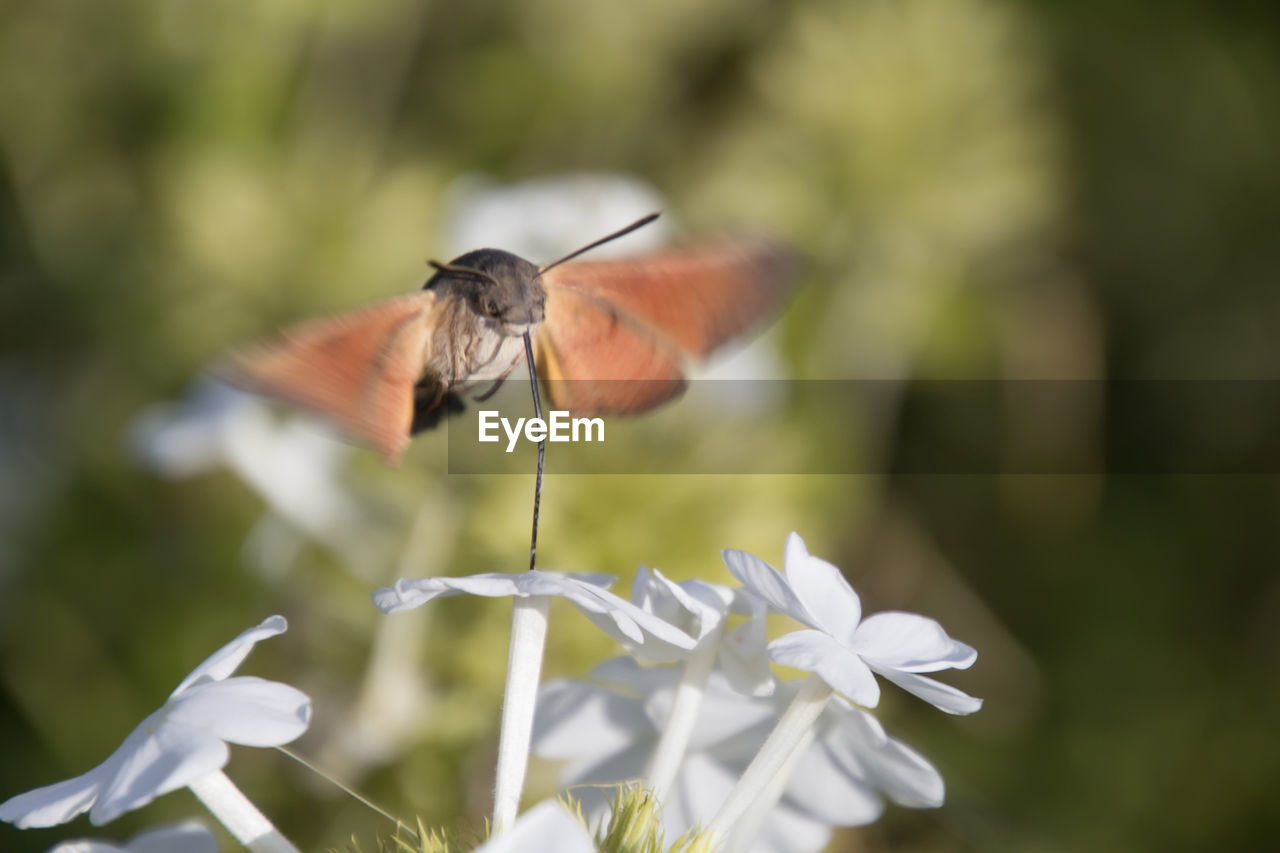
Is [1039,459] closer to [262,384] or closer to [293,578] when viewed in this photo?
[293,578]

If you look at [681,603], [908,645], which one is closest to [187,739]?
[681,603]

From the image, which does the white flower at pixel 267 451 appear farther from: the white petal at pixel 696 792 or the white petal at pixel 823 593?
the white petal at pixel 823 593

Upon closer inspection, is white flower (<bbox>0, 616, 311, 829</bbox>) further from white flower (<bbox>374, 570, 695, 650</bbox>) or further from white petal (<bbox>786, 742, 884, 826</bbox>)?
white petal (<bbox>786, 742, 884, 826</bbox>)

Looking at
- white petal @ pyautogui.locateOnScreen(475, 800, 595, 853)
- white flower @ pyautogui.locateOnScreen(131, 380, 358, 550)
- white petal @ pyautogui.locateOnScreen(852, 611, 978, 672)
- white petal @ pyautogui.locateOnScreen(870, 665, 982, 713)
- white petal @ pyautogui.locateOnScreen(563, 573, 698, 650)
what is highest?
white petal @ pyautogui.locateOnScreen(563, 573, 698, 650)

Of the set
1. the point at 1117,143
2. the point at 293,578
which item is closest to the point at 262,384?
the point at 293,578

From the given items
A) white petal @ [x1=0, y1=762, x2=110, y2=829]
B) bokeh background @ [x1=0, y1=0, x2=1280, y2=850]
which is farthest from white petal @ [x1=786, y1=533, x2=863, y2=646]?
bokeh background @ [x1=0, y1=0, x2=1280, y2=850]

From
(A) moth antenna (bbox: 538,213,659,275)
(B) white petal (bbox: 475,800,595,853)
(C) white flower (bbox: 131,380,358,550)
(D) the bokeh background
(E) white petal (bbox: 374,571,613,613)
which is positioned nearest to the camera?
(B) white petal (bbox: 475,800,595,853)
